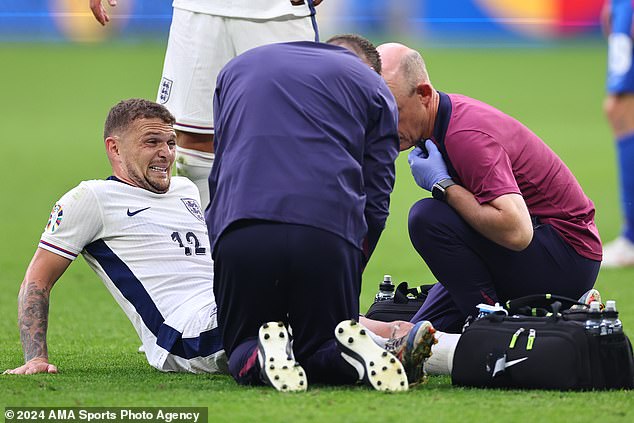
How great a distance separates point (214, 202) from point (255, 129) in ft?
1.00

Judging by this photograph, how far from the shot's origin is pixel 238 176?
4.26m

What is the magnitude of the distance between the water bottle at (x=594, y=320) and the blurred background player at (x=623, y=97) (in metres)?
4.87

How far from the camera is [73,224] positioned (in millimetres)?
4820

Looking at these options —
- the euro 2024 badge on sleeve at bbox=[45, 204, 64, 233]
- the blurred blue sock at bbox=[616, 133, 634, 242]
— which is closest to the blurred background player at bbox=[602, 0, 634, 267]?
the blurred blue sock at bbox=[616, 133, 634, 242]

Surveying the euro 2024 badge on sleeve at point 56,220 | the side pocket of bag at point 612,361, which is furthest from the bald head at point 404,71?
the euro 2024 badge on sleeve at point 56,220

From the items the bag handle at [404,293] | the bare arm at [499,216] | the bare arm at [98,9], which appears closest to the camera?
the bare arm at [499,216]

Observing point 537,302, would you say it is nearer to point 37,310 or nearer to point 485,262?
point 485,262

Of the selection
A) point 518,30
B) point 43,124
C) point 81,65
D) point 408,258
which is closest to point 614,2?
point 408,258

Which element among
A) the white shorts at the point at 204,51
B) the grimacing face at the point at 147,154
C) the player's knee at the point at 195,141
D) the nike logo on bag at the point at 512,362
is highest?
the white shorts at the point at 204,51

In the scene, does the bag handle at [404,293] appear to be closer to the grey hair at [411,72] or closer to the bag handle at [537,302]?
the bag handle at [537,302]

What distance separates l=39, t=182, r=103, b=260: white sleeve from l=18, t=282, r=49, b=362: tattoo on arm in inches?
6.8

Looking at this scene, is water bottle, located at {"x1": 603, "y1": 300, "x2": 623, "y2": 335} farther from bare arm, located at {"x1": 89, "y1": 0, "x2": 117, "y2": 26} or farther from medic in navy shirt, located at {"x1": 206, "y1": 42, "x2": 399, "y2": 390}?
bare arm, located at {"x1": 89, "y1": 0, "x2": 117, "y2": 26}

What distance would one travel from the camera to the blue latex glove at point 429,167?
4.92 metres

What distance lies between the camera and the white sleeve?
4793 mm
